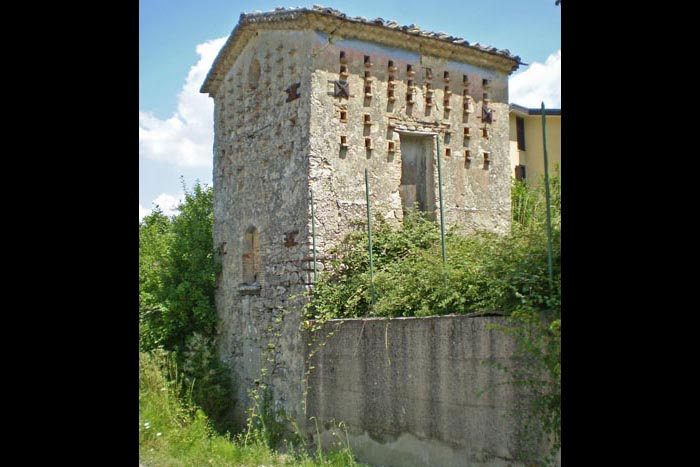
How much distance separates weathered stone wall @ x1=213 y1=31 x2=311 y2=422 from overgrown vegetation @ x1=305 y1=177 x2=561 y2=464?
891mm

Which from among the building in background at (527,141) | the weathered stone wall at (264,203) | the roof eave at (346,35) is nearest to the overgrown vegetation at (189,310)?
the weathered stone wall at (264,203)

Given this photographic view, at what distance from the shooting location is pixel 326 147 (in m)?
10.4

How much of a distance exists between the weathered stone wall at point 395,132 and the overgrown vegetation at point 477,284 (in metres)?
0.65

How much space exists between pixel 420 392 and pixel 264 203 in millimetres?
5495

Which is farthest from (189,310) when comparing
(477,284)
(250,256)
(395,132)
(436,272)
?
(477,284)

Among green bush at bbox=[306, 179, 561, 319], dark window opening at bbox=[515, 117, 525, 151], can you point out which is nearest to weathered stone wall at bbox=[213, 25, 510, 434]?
green bush at bbox=[306, 179, 561, 319]

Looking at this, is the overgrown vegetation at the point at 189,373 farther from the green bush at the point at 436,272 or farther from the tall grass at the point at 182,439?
the green bush at the point at 436,272

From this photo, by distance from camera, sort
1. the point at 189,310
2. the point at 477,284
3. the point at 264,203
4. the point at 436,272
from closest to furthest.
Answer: the point at 477,284 < the point at 436,272 < the point at 264,203 < the point at 189,310

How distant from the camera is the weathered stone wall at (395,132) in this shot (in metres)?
10.4

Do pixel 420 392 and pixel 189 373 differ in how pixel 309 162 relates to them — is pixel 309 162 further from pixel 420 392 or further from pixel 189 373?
pixel 189 373

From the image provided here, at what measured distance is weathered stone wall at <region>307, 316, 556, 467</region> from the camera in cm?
611

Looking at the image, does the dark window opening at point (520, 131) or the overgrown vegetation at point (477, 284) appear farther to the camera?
the dark window opening at point (520, 131)
